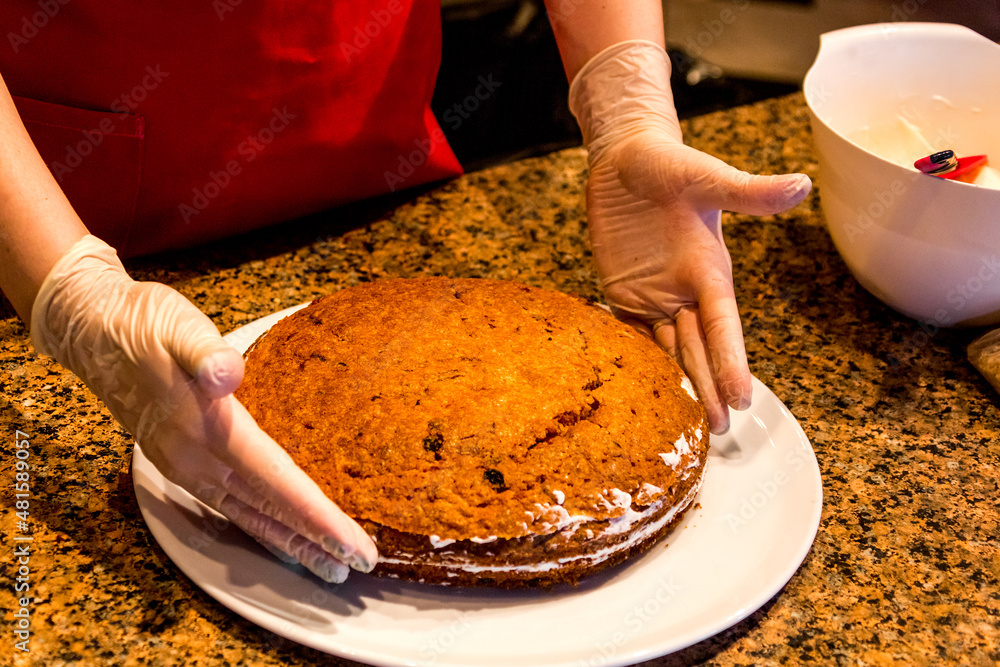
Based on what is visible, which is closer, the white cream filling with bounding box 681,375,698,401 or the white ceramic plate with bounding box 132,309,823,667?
the white ceramic plate with bounding box 132,309,823,667

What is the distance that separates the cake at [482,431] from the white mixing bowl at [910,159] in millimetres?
525

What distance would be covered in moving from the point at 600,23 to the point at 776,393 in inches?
29.8

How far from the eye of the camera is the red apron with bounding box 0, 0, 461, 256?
1272 mm

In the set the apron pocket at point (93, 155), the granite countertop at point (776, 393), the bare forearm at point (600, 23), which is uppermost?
the apron pocket at point (93, 155)

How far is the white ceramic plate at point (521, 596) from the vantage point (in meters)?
0.91

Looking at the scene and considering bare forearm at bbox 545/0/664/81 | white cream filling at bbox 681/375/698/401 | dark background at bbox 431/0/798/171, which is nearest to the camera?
white cream filling at bbox 681/375/698/401

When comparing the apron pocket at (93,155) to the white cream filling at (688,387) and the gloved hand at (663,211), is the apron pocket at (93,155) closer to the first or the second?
the gloved hand at (663,211)

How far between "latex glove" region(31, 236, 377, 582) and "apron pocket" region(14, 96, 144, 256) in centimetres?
41

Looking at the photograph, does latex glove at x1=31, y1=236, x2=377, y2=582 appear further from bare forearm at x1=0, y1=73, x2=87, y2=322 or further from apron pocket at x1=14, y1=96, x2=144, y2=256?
apron pocket at x1=14, y1=96, x2=144, y2=256

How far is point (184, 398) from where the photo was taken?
910mm

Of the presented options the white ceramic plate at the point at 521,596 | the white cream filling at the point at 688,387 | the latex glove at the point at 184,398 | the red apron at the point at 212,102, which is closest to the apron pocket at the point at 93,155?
the red apron at the point at 212,102

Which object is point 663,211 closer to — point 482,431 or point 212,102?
point 482,431

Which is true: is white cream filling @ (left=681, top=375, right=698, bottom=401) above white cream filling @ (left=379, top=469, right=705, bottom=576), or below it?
below

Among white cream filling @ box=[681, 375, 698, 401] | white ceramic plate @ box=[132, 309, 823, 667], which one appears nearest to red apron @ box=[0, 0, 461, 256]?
white ceramic plate @ box=[132, 309, 823, 667]
